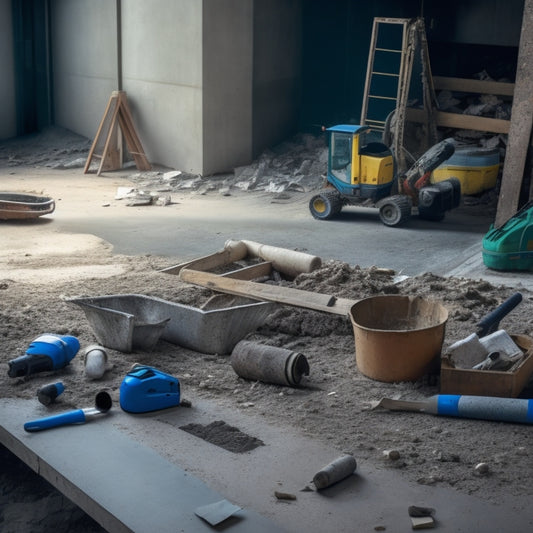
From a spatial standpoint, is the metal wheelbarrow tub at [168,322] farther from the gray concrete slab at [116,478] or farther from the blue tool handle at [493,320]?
the blue tool handle at [493,320]

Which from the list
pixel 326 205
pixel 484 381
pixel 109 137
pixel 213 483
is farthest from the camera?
pixel 109 137

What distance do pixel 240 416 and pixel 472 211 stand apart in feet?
24.2

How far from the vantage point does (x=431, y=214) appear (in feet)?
35.7

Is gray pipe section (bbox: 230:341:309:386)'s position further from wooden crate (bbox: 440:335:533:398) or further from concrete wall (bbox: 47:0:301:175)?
concrete wall (bbox: 47:0:301:175)

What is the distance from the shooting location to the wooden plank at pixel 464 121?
1223cm

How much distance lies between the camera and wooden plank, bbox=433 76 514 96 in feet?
41.5

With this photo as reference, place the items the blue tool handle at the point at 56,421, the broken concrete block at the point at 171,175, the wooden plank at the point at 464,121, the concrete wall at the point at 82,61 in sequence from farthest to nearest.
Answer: the concrete wall at the point at 82,61, the broken concrete block at the point at 171,175, the wooden plank at the point at 464,121, the blue tool handle at the point at 56,421

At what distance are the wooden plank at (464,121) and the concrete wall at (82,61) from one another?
541 centimetres

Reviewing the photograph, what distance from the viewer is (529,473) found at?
171 inches

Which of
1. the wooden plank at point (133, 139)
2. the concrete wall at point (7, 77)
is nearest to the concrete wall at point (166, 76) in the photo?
the wooden plank at point (133, 139)

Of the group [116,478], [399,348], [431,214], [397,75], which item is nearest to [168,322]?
[399,348]

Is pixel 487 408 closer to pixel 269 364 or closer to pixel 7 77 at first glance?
pixel 269 364

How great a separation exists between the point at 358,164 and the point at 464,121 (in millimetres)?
2524

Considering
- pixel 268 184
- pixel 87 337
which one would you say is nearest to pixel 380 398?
pixel 87 337
